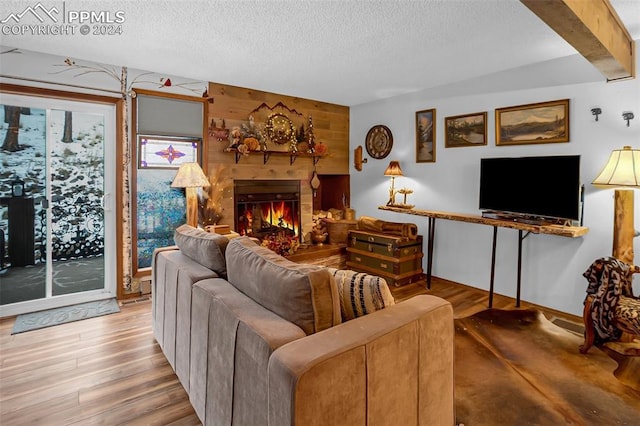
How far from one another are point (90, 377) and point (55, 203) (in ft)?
6.56

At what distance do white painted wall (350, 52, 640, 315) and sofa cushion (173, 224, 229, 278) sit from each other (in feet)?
10.3

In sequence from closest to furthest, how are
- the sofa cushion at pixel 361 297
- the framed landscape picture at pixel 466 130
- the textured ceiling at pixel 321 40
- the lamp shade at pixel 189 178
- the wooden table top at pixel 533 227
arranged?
the sofa cushion at pixel 361 297 → the textured ceiling at pixel 321 40 → the wooden table top at pixel 533 227 → the lamp shade at pixel 189 178 → the framed landscape picture at pixel 466 130

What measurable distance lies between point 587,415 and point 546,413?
A: 0.22 metres

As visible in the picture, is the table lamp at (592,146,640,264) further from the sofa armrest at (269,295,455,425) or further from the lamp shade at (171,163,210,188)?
the lamp shade at (171,163,210,188)

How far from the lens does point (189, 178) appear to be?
3.62 meters

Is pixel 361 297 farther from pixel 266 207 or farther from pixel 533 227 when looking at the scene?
pixel 266 207

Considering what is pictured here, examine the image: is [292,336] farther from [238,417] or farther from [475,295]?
[475,295]

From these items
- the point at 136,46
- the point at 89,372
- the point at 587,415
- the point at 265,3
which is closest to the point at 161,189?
the point at 136,46

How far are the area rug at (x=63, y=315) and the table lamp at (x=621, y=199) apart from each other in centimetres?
446

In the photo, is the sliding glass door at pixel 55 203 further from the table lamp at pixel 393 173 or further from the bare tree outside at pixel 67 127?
the table lamp at pixel 393 173

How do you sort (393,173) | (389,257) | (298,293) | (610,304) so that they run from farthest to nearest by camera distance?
(393,173) → (389,257) → (610,304) → (298,293)

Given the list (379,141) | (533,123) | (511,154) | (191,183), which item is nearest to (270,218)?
(191,183)

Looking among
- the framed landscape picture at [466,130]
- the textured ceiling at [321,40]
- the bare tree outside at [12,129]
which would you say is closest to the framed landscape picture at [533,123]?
the framed landscape picture at [466,130]

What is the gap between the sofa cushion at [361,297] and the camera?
1.52m
